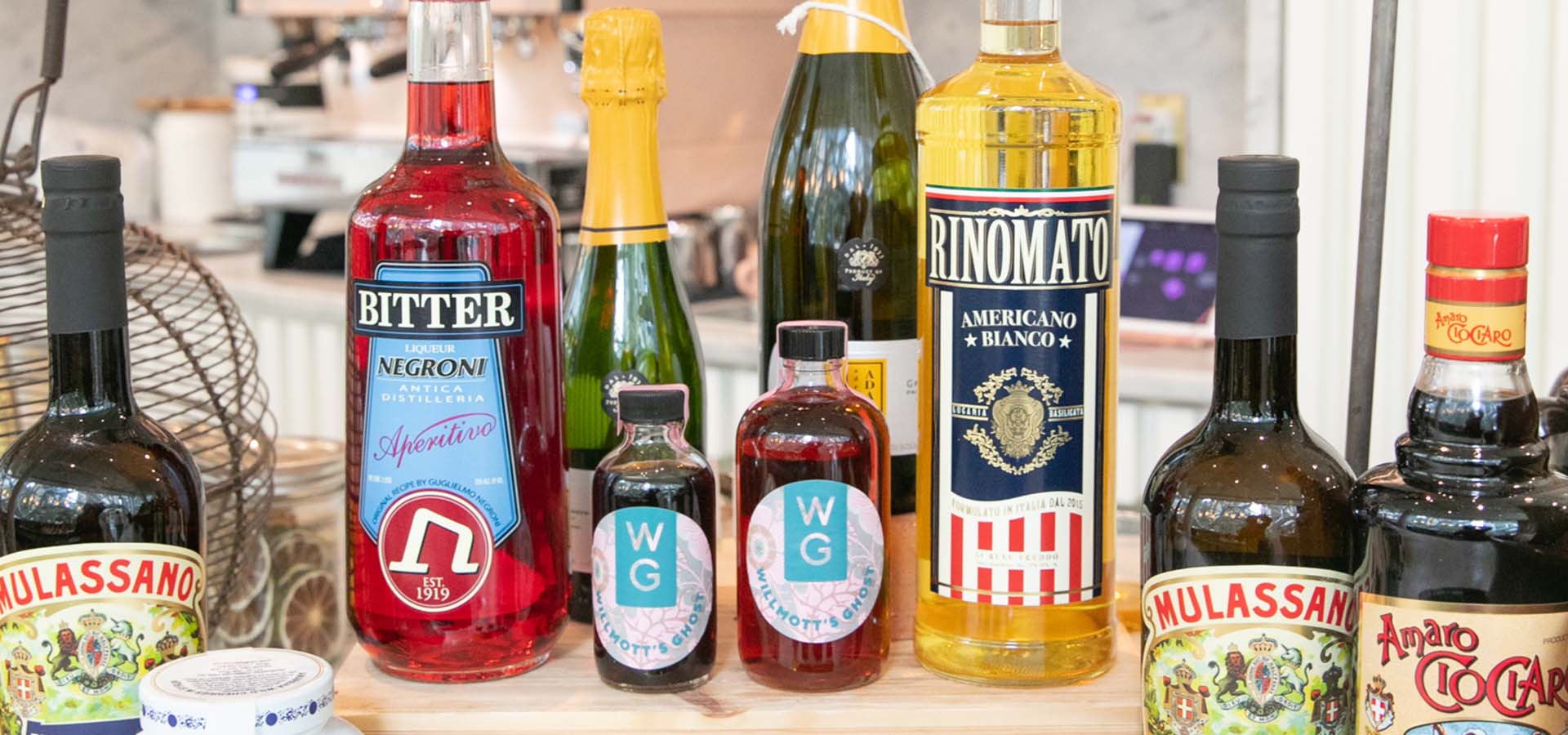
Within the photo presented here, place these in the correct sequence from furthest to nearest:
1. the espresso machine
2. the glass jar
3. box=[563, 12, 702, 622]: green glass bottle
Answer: the espresso machine → the glass jar → box=[563, 12, 702, 622]: green glass bottle

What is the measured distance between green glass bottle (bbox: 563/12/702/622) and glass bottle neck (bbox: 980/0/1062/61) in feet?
0.52

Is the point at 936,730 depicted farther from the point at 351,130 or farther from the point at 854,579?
the point at 351,130

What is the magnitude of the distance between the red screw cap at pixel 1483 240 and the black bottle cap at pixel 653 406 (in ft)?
1.02

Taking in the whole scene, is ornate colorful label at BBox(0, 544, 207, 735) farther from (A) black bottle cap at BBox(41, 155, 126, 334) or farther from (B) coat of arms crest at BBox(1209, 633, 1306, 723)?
(B) coat of arms crest at BBox(1209, 633, 1306, 723)

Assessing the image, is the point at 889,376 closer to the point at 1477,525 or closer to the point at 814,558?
the point at 814,558

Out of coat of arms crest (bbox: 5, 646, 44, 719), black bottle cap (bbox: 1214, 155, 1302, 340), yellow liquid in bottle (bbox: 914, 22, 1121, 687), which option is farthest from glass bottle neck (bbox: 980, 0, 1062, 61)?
coat of arms crest (bbox: 5, 646, 44, 719)

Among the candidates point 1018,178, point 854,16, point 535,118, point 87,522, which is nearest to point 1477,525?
point 1018,178

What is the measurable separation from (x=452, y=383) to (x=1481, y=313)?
1.35 ft

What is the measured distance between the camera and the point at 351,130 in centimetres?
312

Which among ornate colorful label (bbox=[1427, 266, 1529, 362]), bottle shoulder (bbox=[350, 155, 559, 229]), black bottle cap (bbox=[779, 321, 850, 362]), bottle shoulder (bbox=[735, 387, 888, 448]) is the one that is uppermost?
bottle shoulder (bbox=[350, 155, 559, 229])

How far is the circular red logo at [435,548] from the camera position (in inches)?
28.4

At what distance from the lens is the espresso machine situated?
2613 millimetres

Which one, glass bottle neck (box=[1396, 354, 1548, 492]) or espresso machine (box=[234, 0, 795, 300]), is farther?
espresso machine (box=[234, 0, 795, 300])

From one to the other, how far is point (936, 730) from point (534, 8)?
2.10 metres
